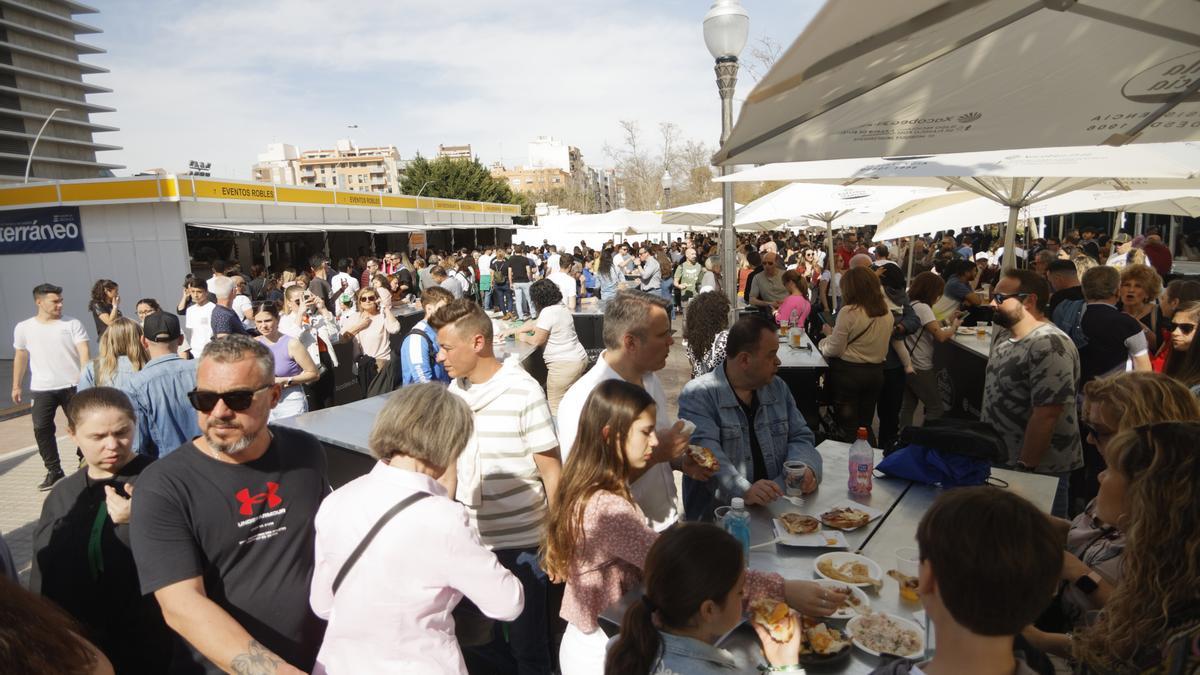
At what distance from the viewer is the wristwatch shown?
2.06 m

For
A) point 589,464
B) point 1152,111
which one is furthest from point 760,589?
point 1152,111

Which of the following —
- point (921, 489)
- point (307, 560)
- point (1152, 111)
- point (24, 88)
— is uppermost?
point (24, 88)

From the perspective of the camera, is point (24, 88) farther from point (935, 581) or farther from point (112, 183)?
point (935, 581)

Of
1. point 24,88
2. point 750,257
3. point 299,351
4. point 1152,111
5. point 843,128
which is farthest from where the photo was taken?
point 24,88

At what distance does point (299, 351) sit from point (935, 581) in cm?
504

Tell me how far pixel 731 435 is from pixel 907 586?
110 cm

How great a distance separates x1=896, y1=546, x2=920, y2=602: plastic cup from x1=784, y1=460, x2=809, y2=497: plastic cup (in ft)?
2.18

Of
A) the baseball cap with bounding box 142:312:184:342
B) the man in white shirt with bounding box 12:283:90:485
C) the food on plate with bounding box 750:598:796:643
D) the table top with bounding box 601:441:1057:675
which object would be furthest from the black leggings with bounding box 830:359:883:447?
the man in white shirt with bounding box 12:283:90:485

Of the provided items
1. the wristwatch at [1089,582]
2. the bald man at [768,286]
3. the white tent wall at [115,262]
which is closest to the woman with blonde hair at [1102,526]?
the wristwatch at [1089,582]

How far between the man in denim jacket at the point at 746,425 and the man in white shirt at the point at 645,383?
185mm

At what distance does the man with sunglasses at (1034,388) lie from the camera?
358 centimetres

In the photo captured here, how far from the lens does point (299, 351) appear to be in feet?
17.2

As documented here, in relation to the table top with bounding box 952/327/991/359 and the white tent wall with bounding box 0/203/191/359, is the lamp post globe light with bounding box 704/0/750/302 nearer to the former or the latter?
the table top with bounding box 952/327/991/359

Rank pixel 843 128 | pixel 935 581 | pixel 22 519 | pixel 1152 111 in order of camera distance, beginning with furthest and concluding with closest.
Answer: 1. pixel 22 519
2. pixel 843 128
3. pixel 1152 111
4. pixel 935 581
